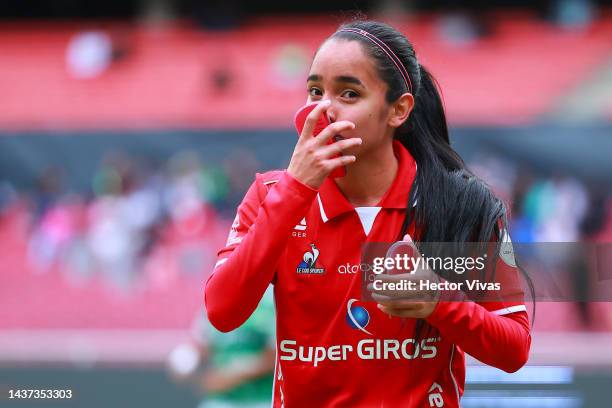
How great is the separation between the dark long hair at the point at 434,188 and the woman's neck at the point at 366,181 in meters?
0.07

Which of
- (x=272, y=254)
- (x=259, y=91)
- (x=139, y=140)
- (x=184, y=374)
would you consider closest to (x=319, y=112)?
(x=272, y=254)

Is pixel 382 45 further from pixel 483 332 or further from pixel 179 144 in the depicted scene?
pixel 179 144

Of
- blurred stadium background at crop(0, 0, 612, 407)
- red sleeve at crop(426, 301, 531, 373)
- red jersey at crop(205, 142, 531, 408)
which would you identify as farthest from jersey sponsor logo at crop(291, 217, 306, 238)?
blurred stadium background at crop(0, 0, 612, 407)

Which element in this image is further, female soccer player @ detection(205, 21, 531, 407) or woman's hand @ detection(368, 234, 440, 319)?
female soccer player @ detection(205, 21, 531, 407)

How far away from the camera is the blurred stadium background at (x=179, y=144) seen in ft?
28.1

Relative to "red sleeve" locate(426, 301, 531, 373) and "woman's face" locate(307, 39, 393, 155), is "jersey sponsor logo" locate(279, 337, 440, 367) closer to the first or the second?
"red sleeve" locate(426, 301, 531, 373)

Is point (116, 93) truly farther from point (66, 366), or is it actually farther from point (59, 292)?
point (66, 366)

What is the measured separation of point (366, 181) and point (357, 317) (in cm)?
33

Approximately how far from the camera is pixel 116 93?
13.6m

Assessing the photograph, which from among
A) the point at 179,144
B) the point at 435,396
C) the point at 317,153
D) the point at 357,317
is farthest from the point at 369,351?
the point at 179,144

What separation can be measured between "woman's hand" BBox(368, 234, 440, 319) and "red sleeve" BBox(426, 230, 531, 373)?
0.04 metres

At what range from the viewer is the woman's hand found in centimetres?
175

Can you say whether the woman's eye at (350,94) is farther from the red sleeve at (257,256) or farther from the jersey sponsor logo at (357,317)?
the jersey sponsor logo at (357,317)

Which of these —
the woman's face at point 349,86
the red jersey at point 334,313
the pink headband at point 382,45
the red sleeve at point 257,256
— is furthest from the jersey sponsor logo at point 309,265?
the pink headband at point 382,45
